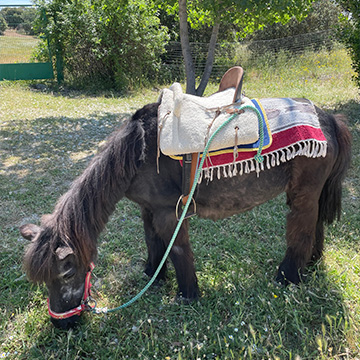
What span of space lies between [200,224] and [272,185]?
1.44 m

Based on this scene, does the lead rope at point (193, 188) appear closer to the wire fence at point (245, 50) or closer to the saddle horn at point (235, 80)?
the saddle horn at point (235, 80)

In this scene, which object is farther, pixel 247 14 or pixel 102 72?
pixel 102 72

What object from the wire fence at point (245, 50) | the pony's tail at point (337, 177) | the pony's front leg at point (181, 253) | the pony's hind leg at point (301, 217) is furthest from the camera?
the wire fence at point (245, 50)

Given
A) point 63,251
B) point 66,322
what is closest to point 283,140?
point 63,251

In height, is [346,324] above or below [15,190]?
above

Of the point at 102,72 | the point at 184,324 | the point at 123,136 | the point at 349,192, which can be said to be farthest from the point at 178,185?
the point at 102,72

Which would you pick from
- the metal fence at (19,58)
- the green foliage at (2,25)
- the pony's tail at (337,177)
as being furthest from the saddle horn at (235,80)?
the green foliage at (2,25)

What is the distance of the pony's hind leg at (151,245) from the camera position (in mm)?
2862

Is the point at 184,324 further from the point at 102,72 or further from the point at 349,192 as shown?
the point at 102,72

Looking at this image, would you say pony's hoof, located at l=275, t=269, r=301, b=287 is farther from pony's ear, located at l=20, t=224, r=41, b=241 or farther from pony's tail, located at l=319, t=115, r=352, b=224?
pony's ear, located at l=20, t=224, r=41, b=241

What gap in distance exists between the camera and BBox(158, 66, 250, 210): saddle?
231cm

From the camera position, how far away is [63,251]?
6.89 ft

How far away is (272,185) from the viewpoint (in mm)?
2645

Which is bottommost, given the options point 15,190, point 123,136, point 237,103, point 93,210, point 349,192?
point 15,190
